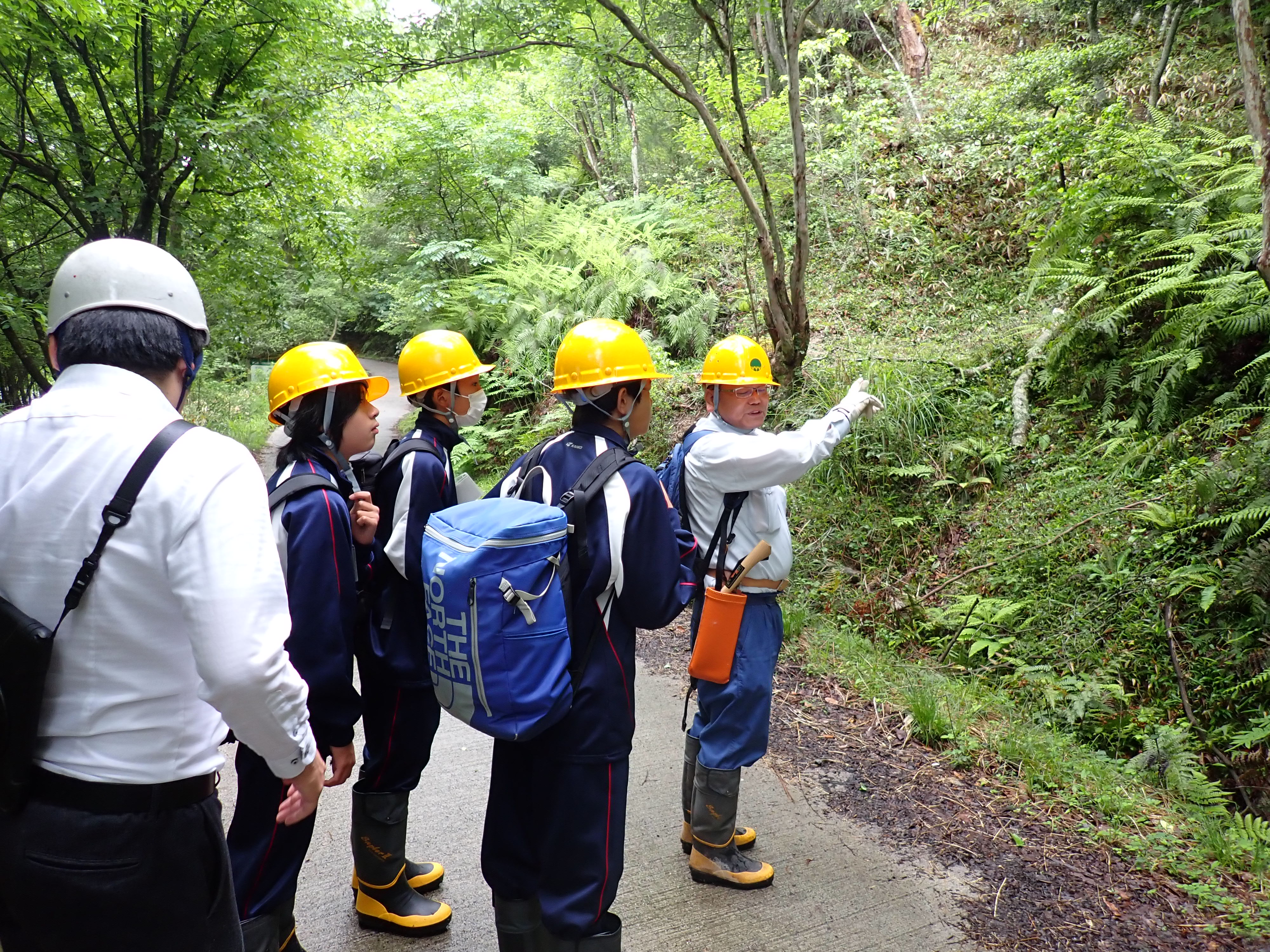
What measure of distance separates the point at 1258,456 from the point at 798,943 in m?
4.13

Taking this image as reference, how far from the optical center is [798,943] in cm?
314

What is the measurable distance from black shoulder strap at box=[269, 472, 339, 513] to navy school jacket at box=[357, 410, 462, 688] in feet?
1.28

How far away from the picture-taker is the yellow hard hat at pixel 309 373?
9.84 feet

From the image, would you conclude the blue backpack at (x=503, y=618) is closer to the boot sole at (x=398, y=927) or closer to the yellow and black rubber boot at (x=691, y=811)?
the boot sole at (x=398, y=927)

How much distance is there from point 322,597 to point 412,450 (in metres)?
0.81

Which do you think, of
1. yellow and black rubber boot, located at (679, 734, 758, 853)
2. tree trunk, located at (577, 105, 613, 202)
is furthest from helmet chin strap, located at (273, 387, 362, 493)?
tree trunk, located at (577, 105, 613, 202)

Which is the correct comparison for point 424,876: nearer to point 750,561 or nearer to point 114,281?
point 750,561

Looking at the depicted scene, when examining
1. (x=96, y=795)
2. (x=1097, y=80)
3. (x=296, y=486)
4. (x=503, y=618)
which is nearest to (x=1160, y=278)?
(x=1097, y=80)

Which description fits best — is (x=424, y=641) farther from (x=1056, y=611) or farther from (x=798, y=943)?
(x=1056, y=611)

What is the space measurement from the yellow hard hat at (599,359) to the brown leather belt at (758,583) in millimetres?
1088

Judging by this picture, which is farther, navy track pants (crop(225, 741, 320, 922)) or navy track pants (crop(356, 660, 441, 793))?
navy track pants (crop(356, 660, 441, 793))

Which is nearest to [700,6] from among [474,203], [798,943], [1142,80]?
[1142,80]

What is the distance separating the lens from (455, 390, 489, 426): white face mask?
11.9 ft

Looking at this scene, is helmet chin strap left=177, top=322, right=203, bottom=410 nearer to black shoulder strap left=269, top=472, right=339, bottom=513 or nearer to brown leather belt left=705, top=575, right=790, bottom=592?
black shoulder strap left=269, top=472, right=339, bottom=513
